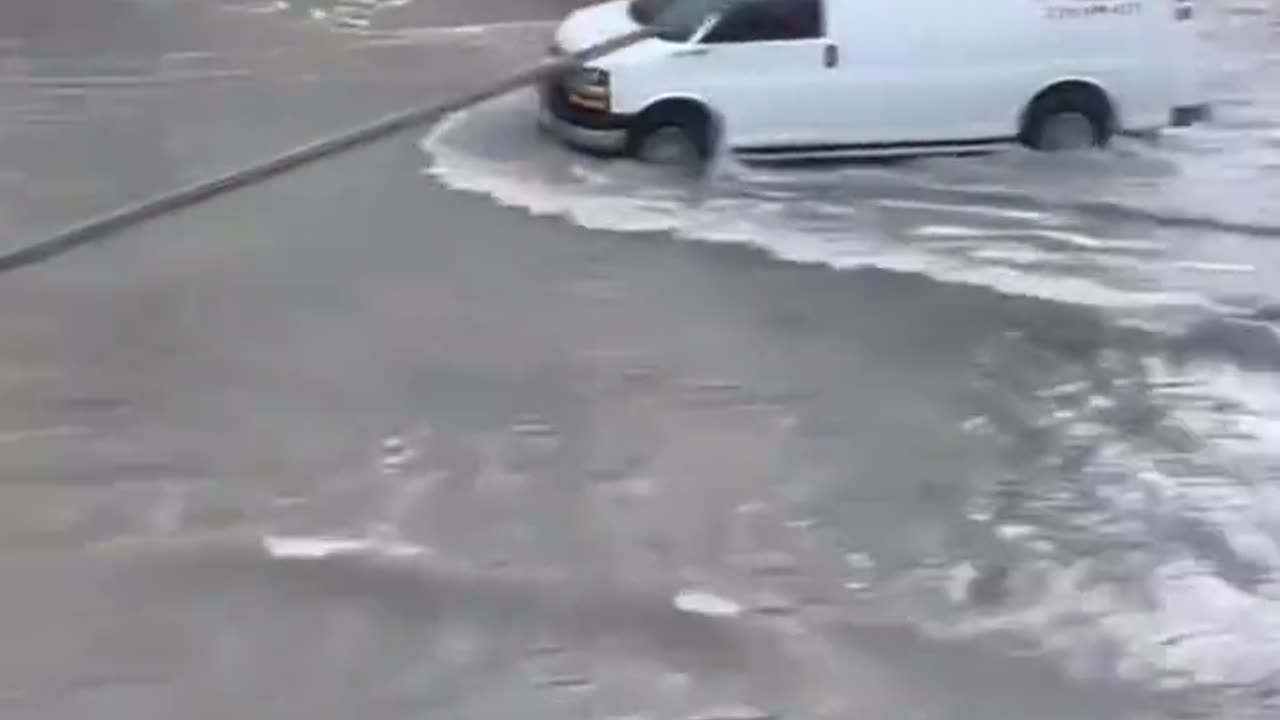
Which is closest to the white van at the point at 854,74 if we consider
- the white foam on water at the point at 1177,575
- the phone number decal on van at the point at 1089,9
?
the phone number decal on van at the point at 1089,9

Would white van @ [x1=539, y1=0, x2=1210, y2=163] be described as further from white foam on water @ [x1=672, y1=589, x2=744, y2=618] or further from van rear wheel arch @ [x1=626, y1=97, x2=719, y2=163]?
white foam on water @ [x1=672, y1=589, x2=744, y2=618]

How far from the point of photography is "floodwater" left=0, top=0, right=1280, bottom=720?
6320 mm

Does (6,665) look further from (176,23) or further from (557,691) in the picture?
(176,23)

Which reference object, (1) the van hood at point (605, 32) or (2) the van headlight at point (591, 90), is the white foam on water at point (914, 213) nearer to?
(2) the van headlight at point (591, 90)

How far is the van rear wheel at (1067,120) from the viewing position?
1141 cm

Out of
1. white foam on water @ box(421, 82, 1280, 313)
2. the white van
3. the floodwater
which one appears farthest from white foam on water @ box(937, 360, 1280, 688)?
the white van

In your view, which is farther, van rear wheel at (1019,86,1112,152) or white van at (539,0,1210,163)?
van rear wheel at (1019,86,1112,152)

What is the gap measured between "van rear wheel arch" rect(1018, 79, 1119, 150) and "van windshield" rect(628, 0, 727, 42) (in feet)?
6.37

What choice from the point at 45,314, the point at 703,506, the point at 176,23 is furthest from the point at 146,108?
the point at 703,506

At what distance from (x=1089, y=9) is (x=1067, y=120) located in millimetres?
653

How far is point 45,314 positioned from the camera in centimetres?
885

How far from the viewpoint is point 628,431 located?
785 centimetres

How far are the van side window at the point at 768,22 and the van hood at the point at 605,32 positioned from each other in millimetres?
379

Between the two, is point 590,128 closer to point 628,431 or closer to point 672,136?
point 672,136
